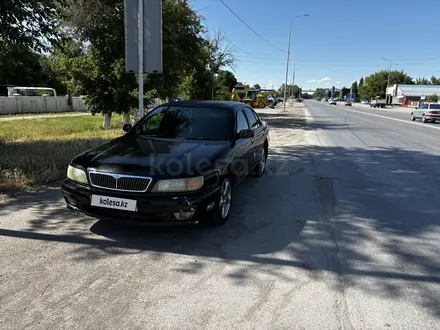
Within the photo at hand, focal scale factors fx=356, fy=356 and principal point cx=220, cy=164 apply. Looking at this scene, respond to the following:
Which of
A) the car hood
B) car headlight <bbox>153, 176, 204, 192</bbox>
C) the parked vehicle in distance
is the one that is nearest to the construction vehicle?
Answer: the parked vehicle in distance

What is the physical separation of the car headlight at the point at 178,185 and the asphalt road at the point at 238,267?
0.61 m

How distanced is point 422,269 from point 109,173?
3.26m

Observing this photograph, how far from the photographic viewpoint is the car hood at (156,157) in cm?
374

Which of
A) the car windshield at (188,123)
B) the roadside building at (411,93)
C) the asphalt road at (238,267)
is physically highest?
the roadside building at (411,93)

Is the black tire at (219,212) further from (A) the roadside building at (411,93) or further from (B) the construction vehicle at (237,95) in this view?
(A) the roadside building at (411,93)

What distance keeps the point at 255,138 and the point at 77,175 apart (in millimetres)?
3186

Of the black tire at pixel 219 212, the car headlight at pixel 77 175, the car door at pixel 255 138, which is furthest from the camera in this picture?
the car door at pixel 255 138

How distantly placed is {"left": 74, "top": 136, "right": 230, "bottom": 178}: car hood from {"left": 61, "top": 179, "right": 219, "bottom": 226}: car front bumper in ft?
0.75

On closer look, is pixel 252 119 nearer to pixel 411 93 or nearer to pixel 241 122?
pixel 241 122

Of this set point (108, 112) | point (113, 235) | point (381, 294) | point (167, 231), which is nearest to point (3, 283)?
point (113, 235)

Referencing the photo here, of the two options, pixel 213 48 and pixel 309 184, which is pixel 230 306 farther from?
pixel 213 48

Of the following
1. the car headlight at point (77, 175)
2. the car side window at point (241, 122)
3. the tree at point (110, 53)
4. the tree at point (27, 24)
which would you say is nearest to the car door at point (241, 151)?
the car side window at point (241, 122)

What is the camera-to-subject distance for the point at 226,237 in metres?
4.03

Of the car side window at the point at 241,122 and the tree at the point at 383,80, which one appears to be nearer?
the car side window at the point at 241,122
